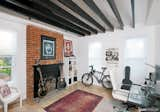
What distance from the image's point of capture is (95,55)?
6.25 metres

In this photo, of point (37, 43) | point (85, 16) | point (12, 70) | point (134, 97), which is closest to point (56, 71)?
point (37, 43)

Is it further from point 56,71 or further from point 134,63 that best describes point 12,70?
point 134,63

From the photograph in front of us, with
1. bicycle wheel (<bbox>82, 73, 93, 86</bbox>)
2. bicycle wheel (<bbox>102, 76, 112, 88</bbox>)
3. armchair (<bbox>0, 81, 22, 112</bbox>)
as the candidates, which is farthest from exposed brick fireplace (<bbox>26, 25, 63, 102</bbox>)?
bicycle wheel (<bbox>102, 76, 112, 88</bbox>)

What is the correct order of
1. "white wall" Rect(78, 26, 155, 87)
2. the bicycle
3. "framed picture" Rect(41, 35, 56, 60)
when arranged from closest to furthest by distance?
"framed picture" Rect(41, 35, 56, 60), "white wall" Rect(78, 26, 155, 87), the bicycle

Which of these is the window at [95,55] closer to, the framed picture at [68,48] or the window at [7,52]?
the framed picture at [68,48]

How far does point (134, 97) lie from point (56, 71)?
10.1ft

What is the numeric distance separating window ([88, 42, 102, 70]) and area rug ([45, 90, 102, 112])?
199 centimetres

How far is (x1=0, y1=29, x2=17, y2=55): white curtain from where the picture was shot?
3440mm

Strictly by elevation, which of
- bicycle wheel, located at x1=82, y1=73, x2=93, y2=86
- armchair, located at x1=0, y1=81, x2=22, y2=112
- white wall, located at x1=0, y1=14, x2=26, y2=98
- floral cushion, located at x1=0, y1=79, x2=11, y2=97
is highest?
white wall, located at x1=0, y1=14, x2=26, y2=98

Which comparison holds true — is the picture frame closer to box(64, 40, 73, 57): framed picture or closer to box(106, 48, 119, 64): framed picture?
box(64, 40, 73, 57): framed picture

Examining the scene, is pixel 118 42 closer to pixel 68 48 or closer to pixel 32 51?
pixel 68 48

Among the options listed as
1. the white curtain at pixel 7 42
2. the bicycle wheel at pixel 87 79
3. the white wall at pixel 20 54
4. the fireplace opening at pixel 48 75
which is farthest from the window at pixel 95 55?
the white curtain at pixel 7 42

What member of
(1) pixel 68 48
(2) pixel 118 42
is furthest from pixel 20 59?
(2) pixel 118 42

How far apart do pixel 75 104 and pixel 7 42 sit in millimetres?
2561
